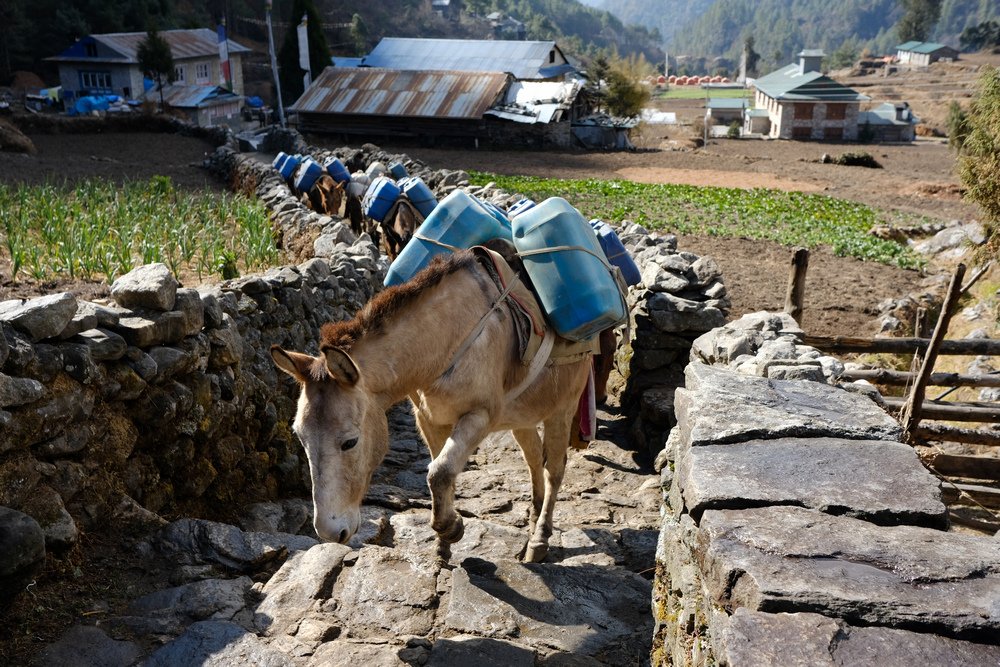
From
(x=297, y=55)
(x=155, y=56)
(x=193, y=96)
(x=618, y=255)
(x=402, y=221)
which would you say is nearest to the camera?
(x=618, y=255)

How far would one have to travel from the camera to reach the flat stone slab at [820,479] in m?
2.42

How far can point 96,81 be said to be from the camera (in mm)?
44719

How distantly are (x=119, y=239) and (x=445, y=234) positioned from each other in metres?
4.08

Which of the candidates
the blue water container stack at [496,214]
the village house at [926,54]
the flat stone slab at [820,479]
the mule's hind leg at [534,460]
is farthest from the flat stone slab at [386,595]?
the village house at [926,54]

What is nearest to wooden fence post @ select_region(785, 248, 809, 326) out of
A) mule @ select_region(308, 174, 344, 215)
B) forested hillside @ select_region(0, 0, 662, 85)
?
mule @ select_region(308, 174, 344, 215)

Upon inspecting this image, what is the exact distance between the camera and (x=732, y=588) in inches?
84.7

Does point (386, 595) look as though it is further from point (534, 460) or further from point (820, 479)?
point (820, 479)

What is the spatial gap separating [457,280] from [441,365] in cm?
49

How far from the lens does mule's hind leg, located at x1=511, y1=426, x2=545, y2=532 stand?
5445 millimetres

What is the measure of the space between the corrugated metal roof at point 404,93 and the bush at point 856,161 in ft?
50.3

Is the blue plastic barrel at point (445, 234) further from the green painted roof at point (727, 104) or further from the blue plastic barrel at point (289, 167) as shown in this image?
the green painted roof at point (727, 104)

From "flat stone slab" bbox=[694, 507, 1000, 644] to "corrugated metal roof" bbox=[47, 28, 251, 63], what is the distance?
4755 centimetres

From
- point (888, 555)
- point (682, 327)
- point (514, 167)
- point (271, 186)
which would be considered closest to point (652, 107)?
point (514, 167)

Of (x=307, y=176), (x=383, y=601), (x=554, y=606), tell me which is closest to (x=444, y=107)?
(x=307, y=176)
